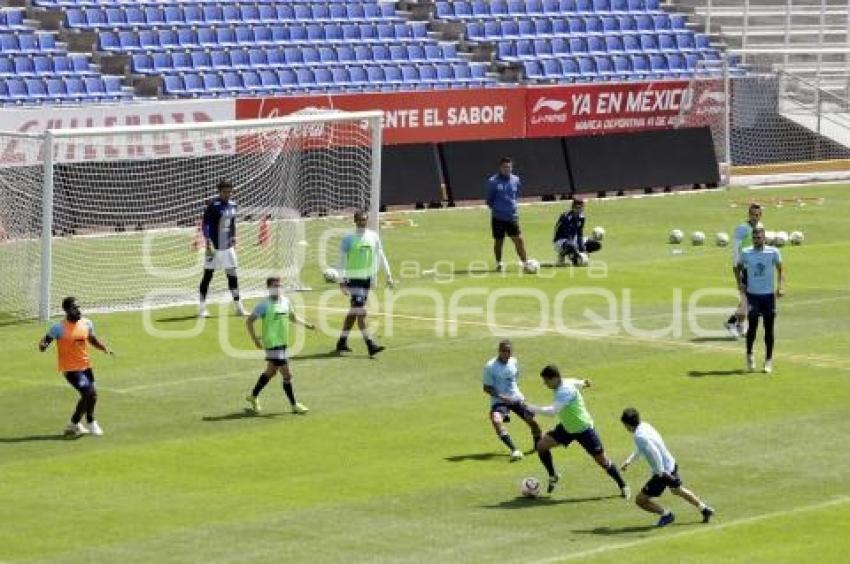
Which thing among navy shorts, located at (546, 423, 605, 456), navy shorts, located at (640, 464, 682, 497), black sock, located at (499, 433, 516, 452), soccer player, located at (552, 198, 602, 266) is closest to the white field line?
navy shorts, located at (640, 464, 682, 497)

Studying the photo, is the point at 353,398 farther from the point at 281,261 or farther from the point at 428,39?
the point at 428,39

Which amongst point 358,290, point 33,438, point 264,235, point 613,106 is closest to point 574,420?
point 33,438

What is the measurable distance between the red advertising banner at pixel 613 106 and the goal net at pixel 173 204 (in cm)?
1042

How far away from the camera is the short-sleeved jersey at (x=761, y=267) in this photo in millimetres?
31953

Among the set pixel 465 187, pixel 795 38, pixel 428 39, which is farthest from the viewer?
pixel 795 38

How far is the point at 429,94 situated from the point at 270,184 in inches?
453

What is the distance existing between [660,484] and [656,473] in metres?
0.15

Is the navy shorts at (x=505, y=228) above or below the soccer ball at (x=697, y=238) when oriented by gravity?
above

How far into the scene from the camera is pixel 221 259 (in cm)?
3700

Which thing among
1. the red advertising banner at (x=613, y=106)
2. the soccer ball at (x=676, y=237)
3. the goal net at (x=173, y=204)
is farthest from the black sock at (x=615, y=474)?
the red advertising banner at (x=613, y=106)

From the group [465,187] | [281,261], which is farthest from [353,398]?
[465,187]

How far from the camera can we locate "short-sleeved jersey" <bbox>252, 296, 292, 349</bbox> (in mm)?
29062

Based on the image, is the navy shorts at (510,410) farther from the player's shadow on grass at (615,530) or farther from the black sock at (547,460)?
the player's shadow on grass at (615,530)

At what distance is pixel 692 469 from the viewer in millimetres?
26172
